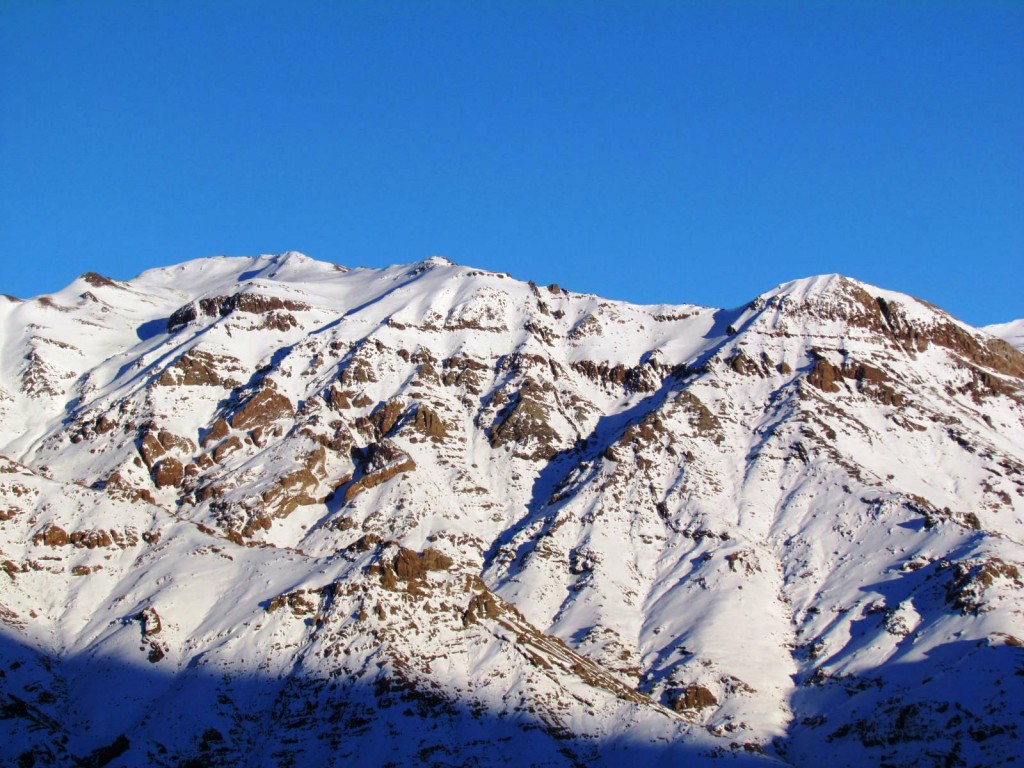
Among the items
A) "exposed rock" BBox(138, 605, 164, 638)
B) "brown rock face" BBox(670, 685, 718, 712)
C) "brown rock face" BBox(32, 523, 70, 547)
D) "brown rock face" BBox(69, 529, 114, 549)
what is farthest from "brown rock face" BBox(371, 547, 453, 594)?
"brown rock face" BBox(32, 523, 70, 547)

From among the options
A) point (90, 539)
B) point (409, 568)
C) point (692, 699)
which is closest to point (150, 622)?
point (90, 539)

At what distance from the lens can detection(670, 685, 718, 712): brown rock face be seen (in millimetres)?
164875

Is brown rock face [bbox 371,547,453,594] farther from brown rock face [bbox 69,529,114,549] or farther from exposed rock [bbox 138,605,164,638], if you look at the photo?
brown rock face [bbox 69,529,114,549]

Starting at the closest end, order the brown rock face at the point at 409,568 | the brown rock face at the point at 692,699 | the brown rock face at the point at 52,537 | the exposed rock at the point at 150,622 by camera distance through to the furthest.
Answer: the exposed rock at the point at 150,622, the brown rock face at the point at 409,568, the brown rock face at the point at 692,699, the brown rock face at the point at 52,537

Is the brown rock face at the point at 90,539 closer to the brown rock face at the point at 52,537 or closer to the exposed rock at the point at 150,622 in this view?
the brown rock face at the point at 52,537

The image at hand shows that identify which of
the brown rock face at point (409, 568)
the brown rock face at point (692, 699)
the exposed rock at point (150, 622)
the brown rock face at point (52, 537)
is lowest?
the exposed rock at point (150, 622)

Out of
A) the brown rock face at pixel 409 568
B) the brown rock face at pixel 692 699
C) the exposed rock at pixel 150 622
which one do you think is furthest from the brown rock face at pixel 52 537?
the brown rock face at pixel 692 699

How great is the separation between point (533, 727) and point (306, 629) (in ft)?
110

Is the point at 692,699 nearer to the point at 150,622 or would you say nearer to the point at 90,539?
the point at 150,622

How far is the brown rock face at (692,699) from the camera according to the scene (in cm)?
16488

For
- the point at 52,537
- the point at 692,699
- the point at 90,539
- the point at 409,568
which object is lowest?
the point at 52,537

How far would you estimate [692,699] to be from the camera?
544 ft

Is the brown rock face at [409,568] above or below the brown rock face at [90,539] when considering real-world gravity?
above

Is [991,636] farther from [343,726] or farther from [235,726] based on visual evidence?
[235,726]
